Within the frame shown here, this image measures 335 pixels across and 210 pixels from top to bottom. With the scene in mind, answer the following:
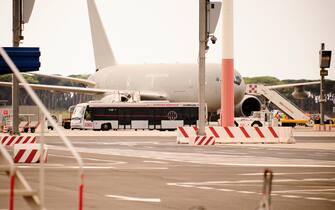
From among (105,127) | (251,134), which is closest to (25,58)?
(251,134)

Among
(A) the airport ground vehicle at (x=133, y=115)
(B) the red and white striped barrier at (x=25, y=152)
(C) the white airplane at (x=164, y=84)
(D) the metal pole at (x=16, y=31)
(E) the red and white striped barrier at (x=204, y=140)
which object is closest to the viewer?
(B) the red and white striped barrier at (x=25, y=152)

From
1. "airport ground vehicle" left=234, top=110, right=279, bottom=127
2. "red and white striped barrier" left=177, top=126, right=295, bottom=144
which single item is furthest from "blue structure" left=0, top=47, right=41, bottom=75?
"airport ground vehicle" left=234, top=110, right=279, bottom=127

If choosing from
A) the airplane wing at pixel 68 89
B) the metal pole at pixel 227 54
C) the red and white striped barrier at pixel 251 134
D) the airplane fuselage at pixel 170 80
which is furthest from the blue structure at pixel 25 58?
the airplane fuselage at pixel 170 80

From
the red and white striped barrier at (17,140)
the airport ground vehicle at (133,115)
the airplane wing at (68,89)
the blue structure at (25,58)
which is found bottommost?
the red and white striped barrier at (17,140)

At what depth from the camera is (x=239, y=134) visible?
1999 inches

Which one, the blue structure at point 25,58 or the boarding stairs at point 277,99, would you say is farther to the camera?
the boarding stairs at point 277,99

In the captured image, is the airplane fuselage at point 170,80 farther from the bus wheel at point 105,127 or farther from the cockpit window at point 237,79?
the bus wheel at point 105,127

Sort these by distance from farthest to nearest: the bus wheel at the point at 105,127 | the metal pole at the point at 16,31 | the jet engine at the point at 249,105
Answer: the jet engine at the point at 249,105
the bus wheel at the point at 105,127
the metal pole at the point at 16,31

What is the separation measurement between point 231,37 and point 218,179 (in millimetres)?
32912

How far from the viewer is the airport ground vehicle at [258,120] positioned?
82.4 meters

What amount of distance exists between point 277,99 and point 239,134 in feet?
156

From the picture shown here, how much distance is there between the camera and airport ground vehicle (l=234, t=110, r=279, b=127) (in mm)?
82438

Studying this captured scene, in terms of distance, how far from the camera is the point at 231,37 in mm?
56156

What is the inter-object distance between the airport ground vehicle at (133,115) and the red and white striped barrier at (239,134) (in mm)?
33210
